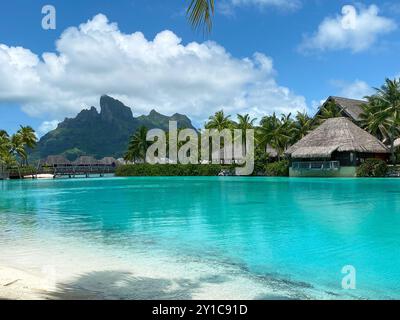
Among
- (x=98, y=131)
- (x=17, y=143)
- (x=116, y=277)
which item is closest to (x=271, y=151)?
(x=17, y=143)

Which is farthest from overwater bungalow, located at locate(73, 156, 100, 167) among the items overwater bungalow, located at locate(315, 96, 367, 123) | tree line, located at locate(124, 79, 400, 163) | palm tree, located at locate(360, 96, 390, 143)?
palm tree, located at locate(360, 96, 390, 143)

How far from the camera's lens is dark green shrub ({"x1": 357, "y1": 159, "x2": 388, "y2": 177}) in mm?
29656

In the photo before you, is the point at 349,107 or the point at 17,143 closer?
the point at 349,107

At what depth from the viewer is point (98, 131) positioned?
12756cm

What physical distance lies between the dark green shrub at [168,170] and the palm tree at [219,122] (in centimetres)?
529

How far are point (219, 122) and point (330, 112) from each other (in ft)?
39.6

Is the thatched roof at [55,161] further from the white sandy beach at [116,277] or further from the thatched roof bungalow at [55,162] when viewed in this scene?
the white sandy beach at [116,277]

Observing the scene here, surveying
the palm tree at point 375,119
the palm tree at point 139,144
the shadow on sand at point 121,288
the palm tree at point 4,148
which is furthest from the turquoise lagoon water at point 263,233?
the palm tree at point 139,144

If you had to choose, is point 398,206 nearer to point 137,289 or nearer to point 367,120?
point 137,289

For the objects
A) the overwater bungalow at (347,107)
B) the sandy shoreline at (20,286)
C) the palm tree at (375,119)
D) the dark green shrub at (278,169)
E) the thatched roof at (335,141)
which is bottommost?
the sandy shoreline at (20,286)

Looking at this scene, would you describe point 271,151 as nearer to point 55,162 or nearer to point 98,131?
point 55,162

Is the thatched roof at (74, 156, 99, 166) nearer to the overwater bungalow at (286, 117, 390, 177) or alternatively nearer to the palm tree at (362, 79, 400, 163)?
the overwater bungalow at (286, 117, 390, 177)

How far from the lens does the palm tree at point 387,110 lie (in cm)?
3105

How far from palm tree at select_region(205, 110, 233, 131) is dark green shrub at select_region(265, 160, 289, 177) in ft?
28.7
